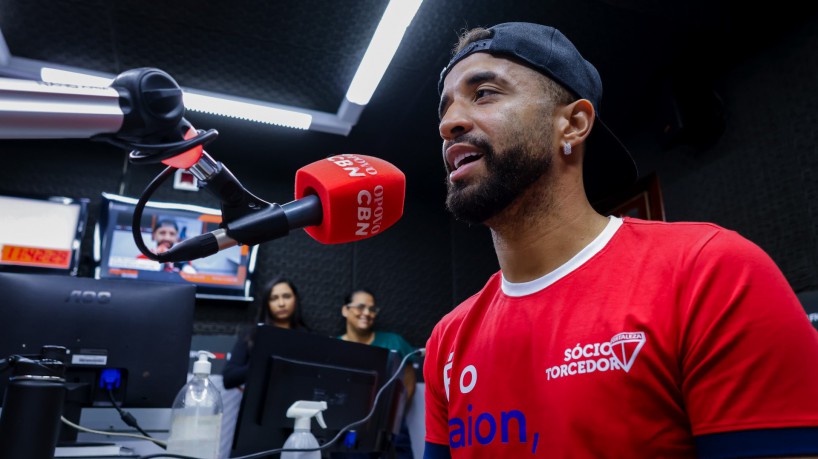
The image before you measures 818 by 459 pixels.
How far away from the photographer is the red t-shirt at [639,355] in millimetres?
710

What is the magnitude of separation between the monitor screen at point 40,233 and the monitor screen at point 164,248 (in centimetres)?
16

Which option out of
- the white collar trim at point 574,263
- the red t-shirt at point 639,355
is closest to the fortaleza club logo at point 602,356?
the red t-shirt at point 639,355

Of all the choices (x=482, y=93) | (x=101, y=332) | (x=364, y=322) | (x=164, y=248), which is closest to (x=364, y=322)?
(x=364, y=322)

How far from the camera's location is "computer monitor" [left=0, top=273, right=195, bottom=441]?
1.36 metres

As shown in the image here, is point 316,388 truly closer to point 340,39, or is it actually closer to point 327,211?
point 327,211

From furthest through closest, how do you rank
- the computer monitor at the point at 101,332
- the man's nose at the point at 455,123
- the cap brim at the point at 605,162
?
the computer monitor at the point at 101,332
the cap brim at the point at 605,162
the man's nose at the point at 455,123

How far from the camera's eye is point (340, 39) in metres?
3.02

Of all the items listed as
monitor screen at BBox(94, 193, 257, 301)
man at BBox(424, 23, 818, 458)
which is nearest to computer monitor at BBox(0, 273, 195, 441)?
man at BBox(424, 23, 818, 458)

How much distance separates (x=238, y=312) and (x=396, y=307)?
1.28 metres

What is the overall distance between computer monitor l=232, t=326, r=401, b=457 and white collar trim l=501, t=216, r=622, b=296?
69cm

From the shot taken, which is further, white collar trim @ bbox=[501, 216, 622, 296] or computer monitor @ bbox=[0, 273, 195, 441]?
computer monitor @ bbox=[0, 273, 195, 441]

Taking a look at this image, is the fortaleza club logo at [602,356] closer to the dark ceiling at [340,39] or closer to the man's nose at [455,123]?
the man's nose at [455,123]

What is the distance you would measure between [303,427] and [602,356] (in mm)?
865

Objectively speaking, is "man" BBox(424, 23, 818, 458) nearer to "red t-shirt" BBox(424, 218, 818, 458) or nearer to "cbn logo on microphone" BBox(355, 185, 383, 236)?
"red t-shirt" BBox(424, 218, 818, 458)
